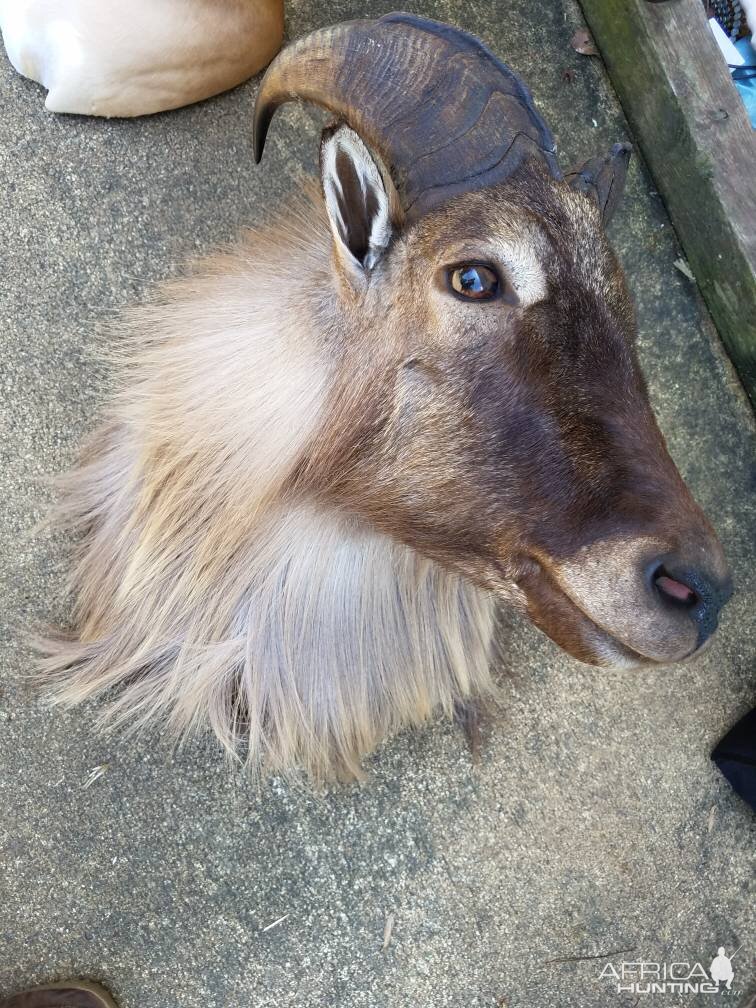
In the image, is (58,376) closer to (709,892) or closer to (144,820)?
(144,820)

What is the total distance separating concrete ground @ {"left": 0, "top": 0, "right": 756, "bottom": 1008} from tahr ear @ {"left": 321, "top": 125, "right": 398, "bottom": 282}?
1266 millimetres

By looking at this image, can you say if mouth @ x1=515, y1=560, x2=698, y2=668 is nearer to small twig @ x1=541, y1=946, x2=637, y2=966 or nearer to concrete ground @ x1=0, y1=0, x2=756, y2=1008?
concrete ground @ x1=0, y1=0, x2=756, y2=1008

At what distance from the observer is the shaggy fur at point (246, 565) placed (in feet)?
7.17

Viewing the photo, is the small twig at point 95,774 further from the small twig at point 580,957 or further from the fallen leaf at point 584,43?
the fallen leaf at point 584,43

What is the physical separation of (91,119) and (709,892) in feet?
11.5

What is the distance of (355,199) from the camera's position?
1.83m

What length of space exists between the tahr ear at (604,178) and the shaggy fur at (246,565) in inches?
25.8

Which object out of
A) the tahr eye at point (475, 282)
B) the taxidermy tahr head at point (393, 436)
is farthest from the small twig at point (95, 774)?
the tahr eye at point (475, 282)

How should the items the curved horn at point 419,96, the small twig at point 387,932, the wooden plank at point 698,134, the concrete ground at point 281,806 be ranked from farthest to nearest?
the wooden plank at point 698,134
the small twig at point 387,932
the concrete ground at point 281,806
the curved horn at point 419,96

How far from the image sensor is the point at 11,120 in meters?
2.85

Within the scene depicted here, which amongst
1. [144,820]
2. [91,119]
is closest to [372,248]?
[91,119]

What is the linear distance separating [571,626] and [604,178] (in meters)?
1.13

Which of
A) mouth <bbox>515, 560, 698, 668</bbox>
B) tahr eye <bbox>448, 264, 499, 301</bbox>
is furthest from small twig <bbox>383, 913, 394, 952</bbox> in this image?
→ tahr eye <bbox>448, 264, 499, 301</bbox>

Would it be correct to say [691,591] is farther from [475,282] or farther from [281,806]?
[281,806]
